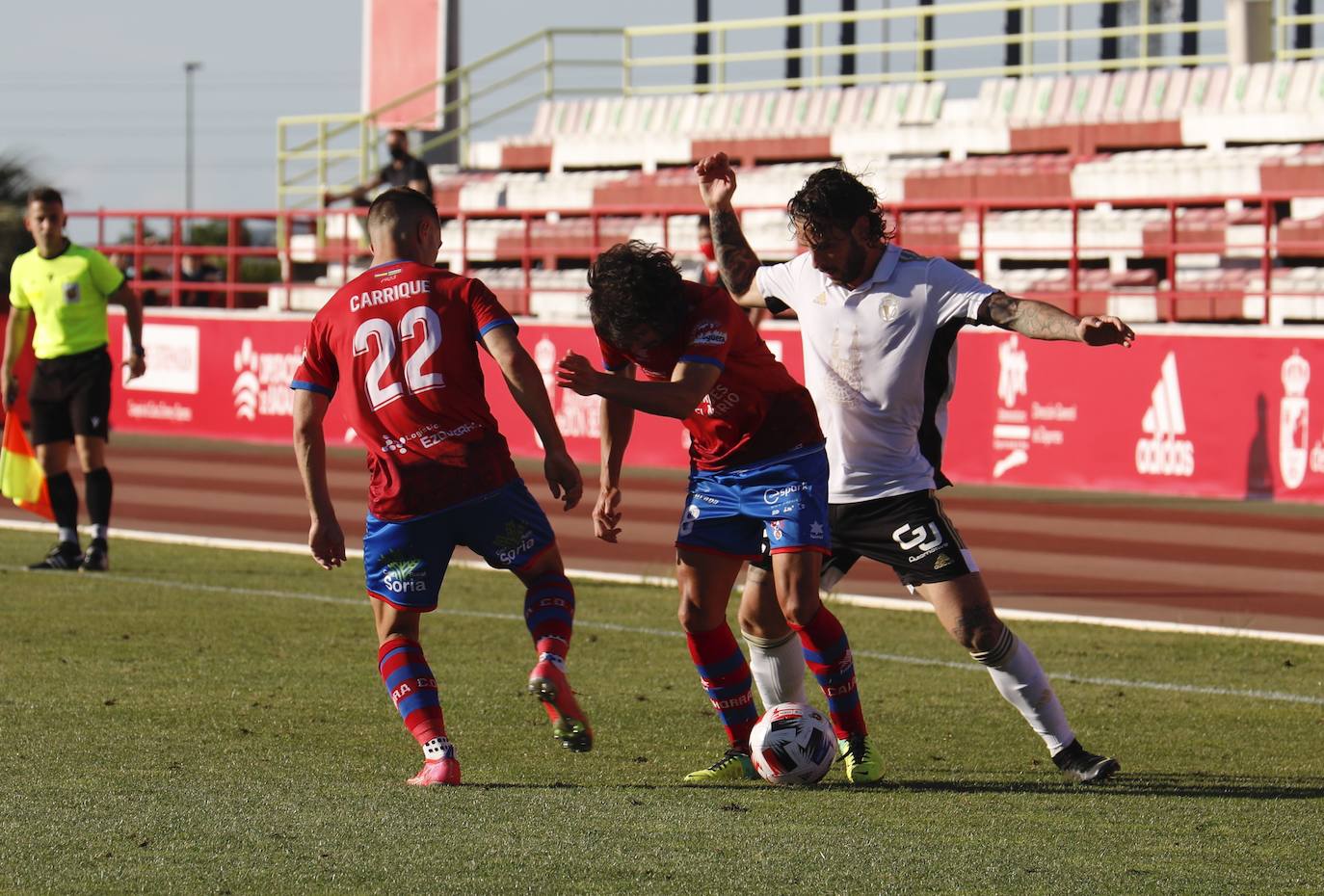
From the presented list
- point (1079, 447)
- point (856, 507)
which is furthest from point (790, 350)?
point (856, 507)

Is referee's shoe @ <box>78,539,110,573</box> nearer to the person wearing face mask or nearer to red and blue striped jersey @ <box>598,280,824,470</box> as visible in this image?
red and blue striped jersey @ <box>598,280,824,470</box>

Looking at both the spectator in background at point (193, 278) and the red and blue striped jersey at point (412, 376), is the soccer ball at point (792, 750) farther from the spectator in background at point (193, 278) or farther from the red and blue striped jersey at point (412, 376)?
the spectator in background at point (193, 278)

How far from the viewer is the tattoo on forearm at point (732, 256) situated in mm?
7137

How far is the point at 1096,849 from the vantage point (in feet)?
17.9

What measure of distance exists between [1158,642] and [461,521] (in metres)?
5.03

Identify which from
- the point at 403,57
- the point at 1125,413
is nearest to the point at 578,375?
the point at 1125,413

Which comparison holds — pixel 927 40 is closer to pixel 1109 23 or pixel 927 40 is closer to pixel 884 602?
pixel 1109 23

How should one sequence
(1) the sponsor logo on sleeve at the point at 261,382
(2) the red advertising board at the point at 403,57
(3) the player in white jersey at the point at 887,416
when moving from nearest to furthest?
(3) the player in white jersey at the point at 887,416 → (1) the sponsor logo on sleeve at the point at 261,382 → (2) the red advertising board at the point at 403,57

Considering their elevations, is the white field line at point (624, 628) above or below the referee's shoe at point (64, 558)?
below

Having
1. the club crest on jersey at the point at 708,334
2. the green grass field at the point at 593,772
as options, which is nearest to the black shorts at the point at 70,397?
the green grass field at the point at 593,772

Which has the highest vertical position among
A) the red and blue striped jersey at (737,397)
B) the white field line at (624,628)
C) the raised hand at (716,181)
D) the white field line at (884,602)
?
the raised hand at (716,181)

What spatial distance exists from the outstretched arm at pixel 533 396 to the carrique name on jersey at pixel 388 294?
0.26m

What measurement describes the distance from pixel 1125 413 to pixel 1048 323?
456 inches

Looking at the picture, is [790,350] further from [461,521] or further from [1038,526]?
[461,521]
